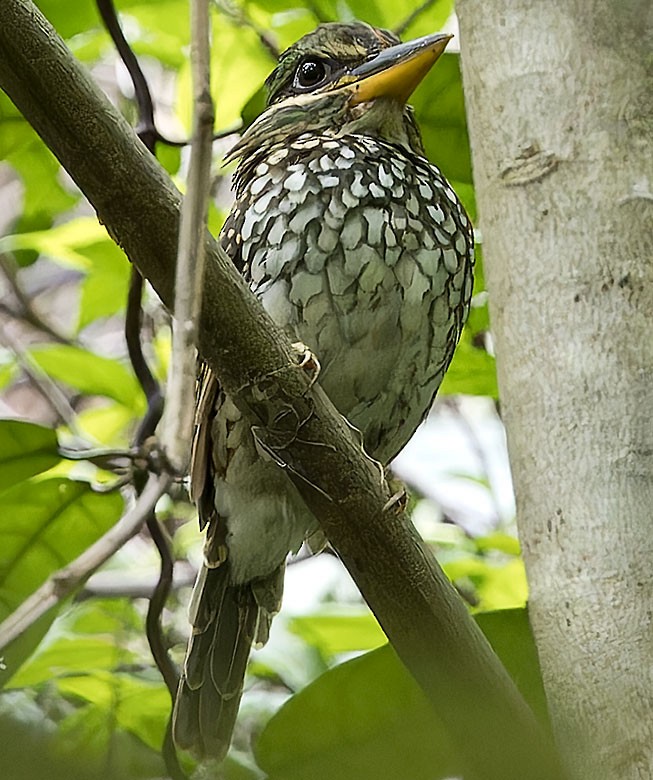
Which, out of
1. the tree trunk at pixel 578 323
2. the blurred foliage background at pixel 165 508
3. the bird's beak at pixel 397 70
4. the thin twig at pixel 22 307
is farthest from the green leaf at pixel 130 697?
the thin twig at pixel 22 307

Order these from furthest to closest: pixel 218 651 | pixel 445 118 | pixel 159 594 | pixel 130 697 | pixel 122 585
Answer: pixel 122 585 < pixel 445 118 < pixel 218 651 < pixel 130 697 < pixel 159 594

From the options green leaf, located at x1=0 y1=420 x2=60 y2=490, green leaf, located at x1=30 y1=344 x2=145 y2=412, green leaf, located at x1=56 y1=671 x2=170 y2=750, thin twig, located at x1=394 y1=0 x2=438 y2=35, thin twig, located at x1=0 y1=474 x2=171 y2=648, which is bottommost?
green leaf, located at x1=56 y1=671 x2=170 y2=750

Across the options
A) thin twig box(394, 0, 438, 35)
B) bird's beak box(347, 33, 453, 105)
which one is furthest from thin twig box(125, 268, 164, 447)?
thin twig box(394, 0, 438, 35)

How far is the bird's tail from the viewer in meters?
1.49

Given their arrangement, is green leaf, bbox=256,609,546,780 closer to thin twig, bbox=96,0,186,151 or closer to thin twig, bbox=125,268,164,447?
thin twig, bbox=125,268,164,447

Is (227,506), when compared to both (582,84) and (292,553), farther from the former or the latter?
(582,84)

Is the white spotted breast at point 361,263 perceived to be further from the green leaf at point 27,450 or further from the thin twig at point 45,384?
the thin twig at point 45,384

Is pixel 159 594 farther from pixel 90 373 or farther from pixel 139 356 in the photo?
pixel 90 373

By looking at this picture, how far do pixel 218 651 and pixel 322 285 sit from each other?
20.4 inches

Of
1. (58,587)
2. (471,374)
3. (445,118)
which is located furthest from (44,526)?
(58,587)

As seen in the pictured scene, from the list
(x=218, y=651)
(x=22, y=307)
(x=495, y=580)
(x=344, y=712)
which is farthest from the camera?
(x=22, y=307)

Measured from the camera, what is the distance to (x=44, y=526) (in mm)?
1428

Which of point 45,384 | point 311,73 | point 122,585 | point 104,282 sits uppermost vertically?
point 311,73

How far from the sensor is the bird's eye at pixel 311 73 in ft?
5.32
